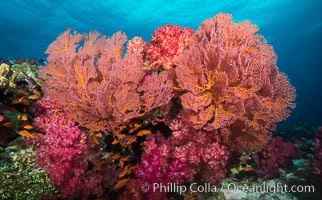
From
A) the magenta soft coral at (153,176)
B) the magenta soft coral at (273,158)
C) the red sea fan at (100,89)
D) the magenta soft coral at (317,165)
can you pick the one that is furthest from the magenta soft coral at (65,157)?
the magenta soft coral at (317,165)

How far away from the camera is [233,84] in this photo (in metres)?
4.23

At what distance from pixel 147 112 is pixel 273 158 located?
3709mm

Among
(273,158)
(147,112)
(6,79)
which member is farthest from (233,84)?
(6,79)

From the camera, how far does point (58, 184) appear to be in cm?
362

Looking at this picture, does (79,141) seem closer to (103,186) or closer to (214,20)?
(103,186)

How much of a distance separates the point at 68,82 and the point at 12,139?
177 cm

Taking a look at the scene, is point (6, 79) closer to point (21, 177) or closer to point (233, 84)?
point (21, 177)

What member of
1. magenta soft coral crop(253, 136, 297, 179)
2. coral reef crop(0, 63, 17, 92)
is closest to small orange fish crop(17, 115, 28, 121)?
coral reef crop(0, 63, 17, 92)

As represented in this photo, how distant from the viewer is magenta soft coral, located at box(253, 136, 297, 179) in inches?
213

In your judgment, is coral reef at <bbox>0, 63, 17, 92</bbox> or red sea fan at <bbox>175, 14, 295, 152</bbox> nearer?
red sea fan at <bbox>175, 14, 295, 152</bbox>

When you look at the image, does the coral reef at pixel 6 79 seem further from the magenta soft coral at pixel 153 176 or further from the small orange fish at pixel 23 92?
the magenta soft coral at pixel 153 176

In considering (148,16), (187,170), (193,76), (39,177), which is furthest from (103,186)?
(148,16)

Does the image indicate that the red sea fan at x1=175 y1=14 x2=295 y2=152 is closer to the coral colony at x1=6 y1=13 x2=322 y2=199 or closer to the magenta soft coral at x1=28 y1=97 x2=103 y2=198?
the coral colony at x1=6 y1=13 x2=322 y2=199

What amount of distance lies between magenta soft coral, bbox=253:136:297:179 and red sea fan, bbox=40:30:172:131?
330 centimetres
